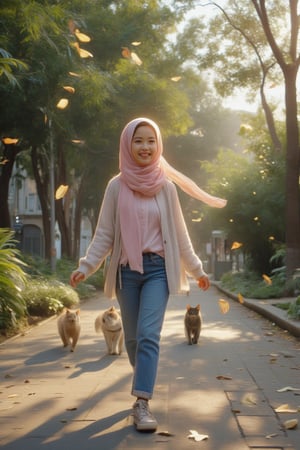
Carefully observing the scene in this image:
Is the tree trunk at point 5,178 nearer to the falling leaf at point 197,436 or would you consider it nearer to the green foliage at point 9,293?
the green foliage at point 9,293

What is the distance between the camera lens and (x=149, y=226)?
5324mm

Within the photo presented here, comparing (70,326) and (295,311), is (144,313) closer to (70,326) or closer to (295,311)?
(70,326)

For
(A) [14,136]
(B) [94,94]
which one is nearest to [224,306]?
(B) [94,94]

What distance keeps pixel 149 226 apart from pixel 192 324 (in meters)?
5.21

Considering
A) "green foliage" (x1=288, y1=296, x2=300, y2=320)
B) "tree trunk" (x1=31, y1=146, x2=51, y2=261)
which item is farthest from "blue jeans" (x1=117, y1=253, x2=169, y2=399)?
"tree trunk" (x1=31, y1=146, x2=51, y2=261)

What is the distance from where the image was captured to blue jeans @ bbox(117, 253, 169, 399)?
5.01m

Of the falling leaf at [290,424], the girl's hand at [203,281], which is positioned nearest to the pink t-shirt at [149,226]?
the girl's hand at [203,281]

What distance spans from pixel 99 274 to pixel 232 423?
26.0 meters

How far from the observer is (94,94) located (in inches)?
724

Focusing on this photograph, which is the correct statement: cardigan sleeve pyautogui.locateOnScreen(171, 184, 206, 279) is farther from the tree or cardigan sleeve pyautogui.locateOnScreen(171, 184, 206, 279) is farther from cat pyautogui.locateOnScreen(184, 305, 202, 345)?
the tree

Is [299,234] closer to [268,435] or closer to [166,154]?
[268,435]

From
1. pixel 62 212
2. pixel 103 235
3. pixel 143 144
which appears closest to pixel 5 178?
pixel 62 212

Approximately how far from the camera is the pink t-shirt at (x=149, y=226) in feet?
17.3

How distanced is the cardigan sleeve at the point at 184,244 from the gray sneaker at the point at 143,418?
42.5 inches
